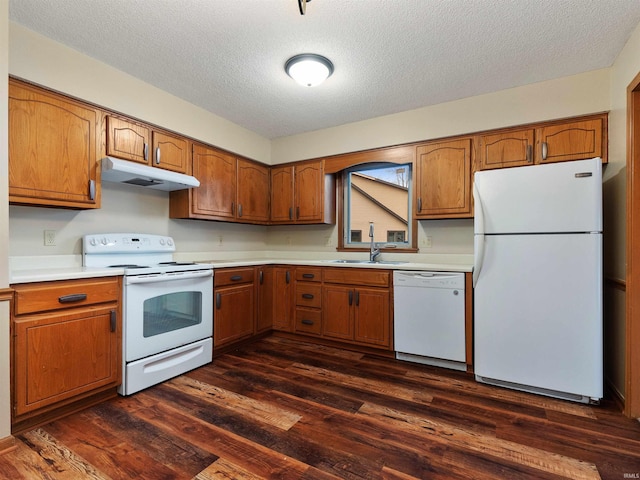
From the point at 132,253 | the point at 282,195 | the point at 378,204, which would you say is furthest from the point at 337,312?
the point at 132,253

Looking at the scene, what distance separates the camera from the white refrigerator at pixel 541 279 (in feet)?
6.89

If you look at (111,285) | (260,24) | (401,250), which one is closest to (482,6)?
(260,24)

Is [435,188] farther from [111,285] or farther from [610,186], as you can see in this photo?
[111,285]

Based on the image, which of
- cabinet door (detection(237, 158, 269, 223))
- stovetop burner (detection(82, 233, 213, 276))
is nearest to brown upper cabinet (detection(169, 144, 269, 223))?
cabinet door (detection(237, 158, 269, 223))

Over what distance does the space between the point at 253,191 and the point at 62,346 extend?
2.38 metres

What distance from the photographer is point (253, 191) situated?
3824 mm

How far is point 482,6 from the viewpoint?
1784mm

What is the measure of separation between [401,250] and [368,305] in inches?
30.7

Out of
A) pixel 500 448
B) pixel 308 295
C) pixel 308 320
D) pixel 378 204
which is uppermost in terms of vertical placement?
pixel 378 204

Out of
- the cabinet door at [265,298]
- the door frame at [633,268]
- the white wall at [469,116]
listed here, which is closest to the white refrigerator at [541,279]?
the door frame at [633,268]

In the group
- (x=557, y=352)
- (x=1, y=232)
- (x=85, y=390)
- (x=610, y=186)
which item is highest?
(x=610, y=186)

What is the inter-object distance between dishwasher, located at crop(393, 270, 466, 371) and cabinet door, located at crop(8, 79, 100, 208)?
8.37ft

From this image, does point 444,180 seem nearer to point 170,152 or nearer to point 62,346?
point 170,152

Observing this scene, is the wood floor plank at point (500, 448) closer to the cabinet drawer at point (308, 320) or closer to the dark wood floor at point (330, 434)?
the dark wood floor at point (330, 434)
